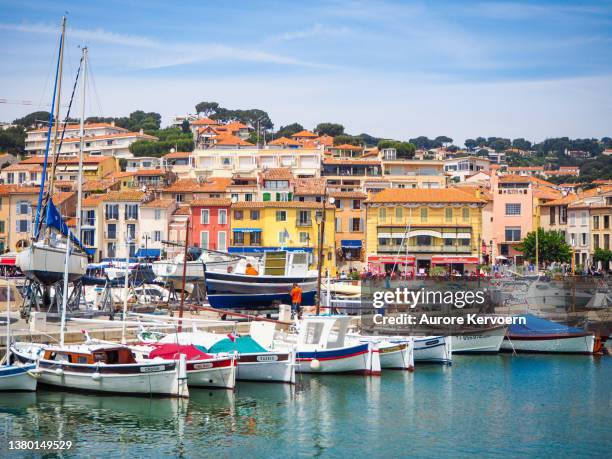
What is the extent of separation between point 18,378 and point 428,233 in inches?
2202

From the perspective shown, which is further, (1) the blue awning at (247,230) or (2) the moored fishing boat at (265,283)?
(1) the blue awning at (247,230)

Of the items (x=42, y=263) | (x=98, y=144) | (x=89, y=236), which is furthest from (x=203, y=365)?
(x=98, y=144)

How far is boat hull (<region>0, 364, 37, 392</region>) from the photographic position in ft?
99.7

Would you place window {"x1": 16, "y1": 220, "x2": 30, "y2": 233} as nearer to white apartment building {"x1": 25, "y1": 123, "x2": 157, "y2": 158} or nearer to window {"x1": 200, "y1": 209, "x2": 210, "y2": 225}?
window {"x1": 200, "y1": 209, "x2": 210, "y2": 225}

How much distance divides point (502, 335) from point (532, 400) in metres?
10.00


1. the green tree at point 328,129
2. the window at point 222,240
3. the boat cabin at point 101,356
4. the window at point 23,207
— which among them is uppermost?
the green tree at point 328,129

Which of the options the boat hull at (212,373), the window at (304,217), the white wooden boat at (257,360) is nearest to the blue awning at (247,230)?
the window at (304,217)

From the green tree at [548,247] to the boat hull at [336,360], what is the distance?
5167 centimetres

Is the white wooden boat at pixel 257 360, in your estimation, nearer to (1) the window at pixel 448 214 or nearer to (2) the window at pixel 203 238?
(2) the window at pixel 203 238

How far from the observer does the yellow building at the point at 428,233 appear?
271 feet

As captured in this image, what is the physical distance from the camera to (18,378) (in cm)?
3064

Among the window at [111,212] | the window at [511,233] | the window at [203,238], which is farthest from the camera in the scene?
the window at [511,233]

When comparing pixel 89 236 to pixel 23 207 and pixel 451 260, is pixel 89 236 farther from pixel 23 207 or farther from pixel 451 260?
pixel 451 260

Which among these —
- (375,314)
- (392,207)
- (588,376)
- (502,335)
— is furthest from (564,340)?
(392,207)
